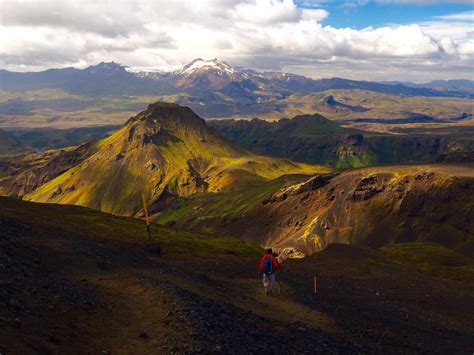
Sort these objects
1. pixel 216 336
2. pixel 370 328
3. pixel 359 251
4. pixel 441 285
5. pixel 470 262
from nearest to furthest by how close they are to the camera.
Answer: pixel 216 336
pixel 370 328
pixel 441 285
pixel 359 251
pixel 470 262

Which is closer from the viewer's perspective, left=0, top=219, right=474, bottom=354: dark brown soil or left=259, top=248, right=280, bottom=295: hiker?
left=0, top=219, right=474, bottom=354: dark brown soil

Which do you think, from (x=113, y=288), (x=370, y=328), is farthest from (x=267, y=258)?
(x=113, y=288)

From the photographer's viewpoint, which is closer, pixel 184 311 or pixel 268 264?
pixel 184 311

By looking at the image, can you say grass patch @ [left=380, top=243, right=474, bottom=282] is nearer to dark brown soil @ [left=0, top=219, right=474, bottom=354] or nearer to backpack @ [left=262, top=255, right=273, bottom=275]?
dark brown soil @ [left=0, top=219, right=474, bottom=354]

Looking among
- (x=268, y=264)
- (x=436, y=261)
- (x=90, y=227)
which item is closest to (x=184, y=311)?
(x=268, y=264)

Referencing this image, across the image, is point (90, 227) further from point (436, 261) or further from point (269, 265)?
point (436, 261)

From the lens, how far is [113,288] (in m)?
36.1

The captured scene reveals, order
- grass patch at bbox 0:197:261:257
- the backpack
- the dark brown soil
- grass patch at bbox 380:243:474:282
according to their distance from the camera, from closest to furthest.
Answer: the dark brown soil
the backpack
grass patch at bbox 0:197:261:257
grass patch at bbox 380:243:474:282

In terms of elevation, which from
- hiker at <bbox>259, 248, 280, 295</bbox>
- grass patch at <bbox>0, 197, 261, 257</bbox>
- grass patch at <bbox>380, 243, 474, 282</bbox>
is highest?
hiker at <bbox>259, 248, 280, 295</bbox>

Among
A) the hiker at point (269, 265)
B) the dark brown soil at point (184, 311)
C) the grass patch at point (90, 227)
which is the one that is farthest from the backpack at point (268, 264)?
the grass patch at point (90, 227)

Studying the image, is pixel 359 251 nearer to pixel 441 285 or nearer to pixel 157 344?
pixel 441 285

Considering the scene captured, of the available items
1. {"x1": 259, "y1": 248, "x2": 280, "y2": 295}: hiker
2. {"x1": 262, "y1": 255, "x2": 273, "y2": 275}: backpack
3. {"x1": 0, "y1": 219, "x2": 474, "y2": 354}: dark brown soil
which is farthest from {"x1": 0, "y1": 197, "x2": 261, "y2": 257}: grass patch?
{"x1": 262, "y1": 255, "x2": 273, "y2": 275}: backpack

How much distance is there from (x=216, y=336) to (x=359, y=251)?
78121 millimetres

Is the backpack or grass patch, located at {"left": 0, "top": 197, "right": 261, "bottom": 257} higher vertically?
the backpack
